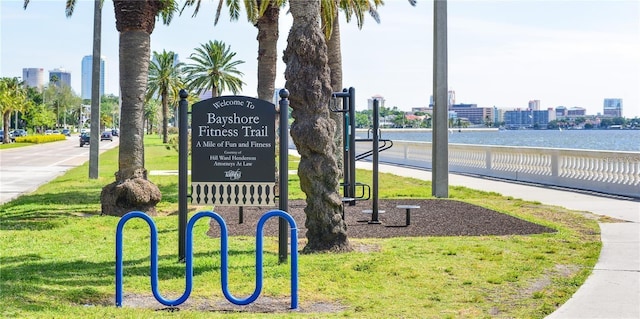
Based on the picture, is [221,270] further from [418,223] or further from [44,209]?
[44,209]

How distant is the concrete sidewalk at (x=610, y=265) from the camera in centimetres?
753

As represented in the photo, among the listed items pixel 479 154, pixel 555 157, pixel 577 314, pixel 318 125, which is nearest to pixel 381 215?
pixel 318 125

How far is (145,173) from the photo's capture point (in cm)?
1672

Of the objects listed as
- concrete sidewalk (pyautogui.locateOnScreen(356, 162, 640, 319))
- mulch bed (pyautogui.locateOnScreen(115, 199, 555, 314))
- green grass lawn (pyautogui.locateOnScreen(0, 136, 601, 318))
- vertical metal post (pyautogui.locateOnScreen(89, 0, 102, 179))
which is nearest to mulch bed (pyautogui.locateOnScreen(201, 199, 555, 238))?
mulch bed (pyautogui.locateOnScreen(115, 199, 555, 314))

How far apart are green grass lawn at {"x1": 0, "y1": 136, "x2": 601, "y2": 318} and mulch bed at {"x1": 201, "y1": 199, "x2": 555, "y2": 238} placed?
61 cm

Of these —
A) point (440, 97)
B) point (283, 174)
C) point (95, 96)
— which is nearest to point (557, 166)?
point (440, 97)

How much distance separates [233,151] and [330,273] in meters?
2.11

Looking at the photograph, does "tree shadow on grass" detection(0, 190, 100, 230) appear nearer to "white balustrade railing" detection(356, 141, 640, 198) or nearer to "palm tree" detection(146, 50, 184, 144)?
"white balustrade railing" detection(356, 141, 640, 198)

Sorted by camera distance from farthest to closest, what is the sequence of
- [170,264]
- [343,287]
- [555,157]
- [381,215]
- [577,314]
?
[555,157] → [381,215] → [170,264] → [343,287] → [577,314]

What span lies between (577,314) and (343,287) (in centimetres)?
249

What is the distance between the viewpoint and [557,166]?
23.9 m

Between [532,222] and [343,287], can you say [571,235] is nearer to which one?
[532,222]

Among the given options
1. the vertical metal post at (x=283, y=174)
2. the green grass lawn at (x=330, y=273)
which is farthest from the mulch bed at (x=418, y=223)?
the vertical metal post at (x=283, y=174)

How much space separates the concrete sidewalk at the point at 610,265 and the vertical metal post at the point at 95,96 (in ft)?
46.5
